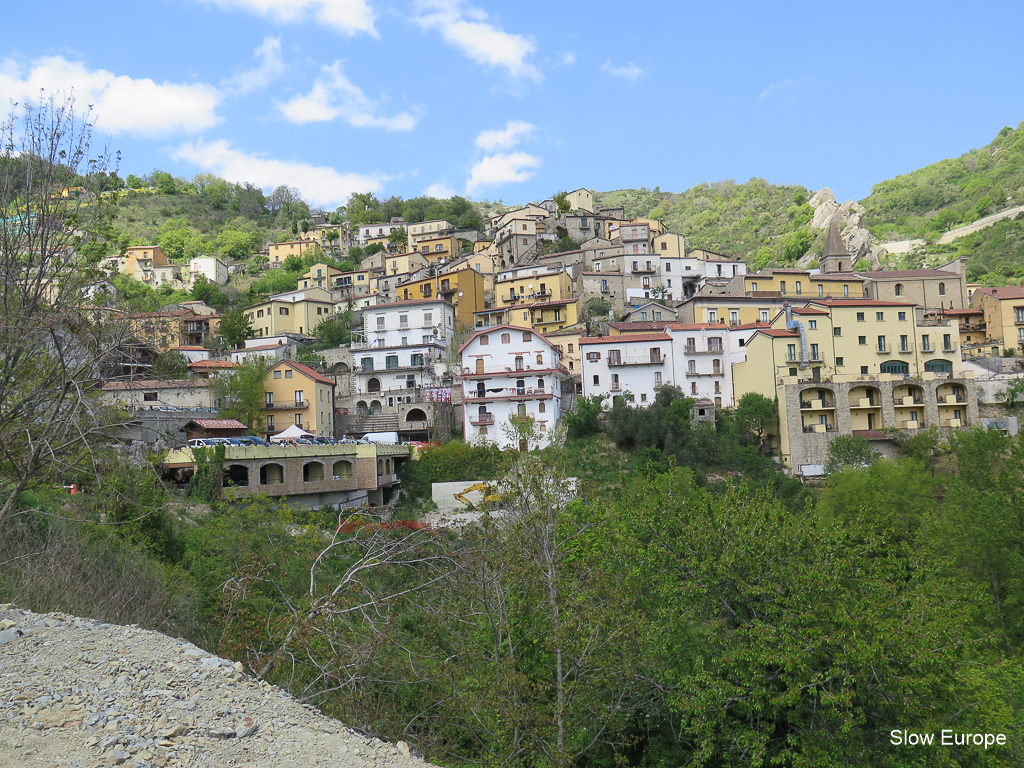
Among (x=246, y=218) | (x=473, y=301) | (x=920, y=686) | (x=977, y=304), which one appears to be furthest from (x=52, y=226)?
(x=246, y=218)

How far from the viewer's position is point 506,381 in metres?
50.1

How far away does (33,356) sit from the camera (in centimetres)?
1167

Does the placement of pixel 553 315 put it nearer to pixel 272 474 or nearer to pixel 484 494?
pixel 272 474

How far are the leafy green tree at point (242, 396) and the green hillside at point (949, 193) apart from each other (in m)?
102

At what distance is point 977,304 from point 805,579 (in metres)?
63.9

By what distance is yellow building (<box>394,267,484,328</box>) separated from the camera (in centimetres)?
6850

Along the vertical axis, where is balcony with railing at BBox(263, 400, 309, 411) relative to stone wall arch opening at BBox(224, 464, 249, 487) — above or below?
above

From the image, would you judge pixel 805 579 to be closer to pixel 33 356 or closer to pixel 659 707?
pixel 659 707

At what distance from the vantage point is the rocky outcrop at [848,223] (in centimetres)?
9719

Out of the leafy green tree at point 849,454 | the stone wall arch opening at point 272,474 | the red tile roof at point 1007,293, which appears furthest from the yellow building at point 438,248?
the red tile roof at point 1007,293

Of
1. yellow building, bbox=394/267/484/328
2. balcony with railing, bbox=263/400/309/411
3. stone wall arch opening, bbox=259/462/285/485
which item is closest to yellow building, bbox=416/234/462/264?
yellow building, bbox=394/267/484/328

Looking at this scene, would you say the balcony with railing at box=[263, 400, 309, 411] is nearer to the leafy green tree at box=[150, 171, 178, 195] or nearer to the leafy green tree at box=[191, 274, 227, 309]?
the leafy green tree at box=[191, 274, 227, 309]

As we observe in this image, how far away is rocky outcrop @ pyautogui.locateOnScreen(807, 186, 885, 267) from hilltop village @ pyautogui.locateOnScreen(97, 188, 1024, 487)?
2174cm

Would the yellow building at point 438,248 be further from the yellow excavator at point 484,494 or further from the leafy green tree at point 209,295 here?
the yellow excavator at point 484,494
